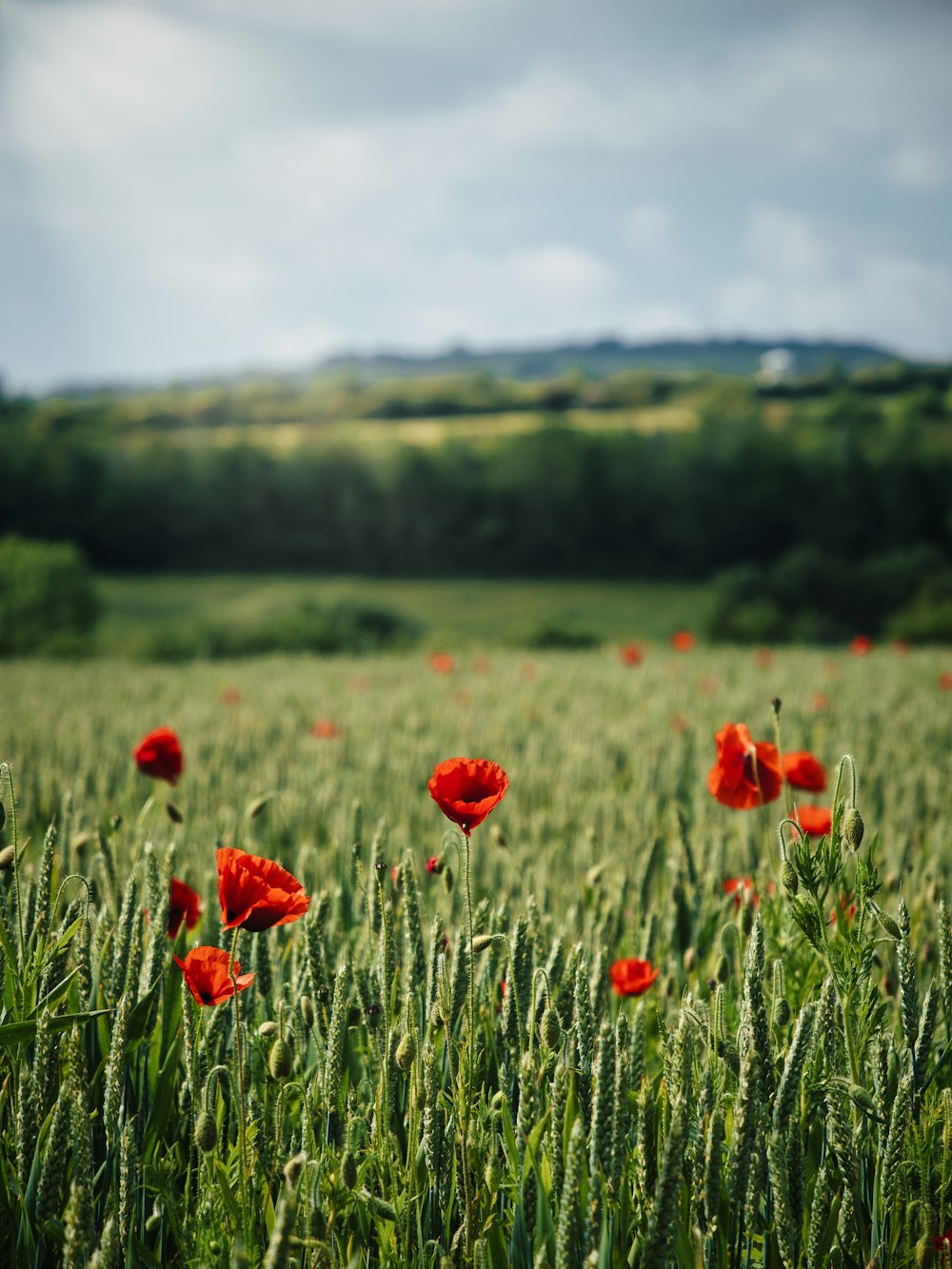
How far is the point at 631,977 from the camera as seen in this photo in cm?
157

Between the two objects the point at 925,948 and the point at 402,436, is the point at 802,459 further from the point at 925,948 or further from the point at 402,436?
the point at 925,948

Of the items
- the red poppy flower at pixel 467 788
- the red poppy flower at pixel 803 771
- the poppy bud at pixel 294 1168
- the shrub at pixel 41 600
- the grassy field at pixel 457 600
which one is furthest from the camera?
the grassy field at pixel 457 600

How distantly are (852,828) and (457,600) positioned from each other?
2541cm

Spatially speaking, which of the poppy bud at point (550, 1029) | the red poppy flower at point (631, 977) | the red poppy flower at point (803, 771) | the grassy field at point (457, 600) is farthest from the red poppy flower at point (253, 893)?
the grassy field at point (457, 600)

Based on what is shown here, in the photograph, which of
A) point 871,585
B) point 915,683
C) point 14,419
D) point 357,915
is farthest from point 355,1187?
point 14,419

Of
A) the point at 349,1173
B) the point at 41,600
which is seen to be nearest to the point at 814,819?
the point at 349,1173

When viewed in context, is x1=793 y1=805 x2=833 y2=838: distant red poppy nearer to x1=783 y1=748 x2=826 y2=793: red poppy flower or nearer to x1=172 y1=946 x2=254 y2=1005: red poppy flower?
x1=783 y1=748 x2=826 y2=793: red poppy flower

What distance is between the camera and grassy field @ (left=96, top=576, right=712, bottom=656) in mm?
22047

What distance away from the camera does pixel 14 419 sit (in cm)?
3300

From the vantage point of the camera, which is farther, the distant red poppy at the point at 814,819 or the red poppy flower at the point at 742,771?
the distant red poppy at the point at 814,819

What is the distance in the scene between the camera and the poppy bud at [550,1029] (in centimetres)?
116

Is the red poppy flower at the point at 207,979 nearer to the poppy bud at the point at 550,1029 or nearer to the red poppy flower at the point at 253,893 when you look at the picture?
the red poppy flower at the point at 253,893

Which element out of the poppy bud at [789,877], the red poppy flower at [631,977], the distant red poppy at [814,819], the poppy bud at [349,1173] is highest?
the poppy bud at [789,877]

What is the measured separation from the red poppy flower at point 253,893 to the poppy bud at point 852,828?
0.69 metres
